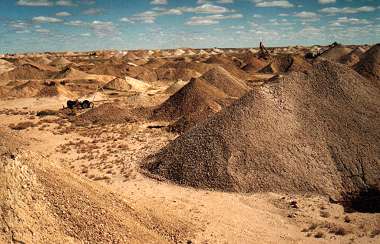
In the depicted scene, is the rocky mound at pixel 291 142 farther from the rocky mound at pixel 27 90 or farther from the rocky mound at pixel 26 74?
the rocky mound at pixel 26 74

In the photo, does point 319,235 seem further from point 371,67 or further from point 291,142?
point 371,67

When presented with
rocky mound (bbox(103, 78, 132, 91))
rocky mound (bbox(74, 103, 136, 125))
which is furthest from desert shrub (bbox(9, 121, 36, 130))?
rocky mound (bbox(103, 78, 132, 91))

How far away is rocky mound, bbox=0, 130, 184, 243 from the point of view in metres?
12.0

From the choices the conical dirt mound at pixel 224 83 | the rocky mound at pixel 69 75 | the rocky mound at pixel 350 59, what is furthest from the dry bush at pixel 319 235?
the rocky mound at pixel 350 59

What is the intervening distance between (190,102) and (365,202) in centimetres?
2169

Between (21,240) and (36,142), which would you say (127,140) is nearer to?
(36,142)

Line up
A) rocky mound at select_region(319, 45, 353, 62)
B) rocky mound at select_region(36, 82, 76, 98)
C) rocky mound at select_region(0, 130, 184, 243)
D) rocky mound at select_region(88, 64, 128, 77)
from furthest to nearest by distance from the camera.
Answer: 1. rocky mound at select_region(319, 45, 353, 62)
2. rocky mound at select_region(88, 64, 128, 77)
3. rocky mound at select_region(36, 82, 76, 98)
4. rocky mound at select_region(0, 130, 184, 243)

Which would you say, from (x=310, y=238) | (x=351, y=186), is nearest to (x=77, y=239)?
(x=310, y=238)

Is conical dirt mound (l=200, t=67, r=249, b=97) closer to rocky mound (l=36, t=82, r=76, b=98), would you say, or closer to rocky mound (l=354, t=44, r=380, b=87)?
rocky mound (l=354, t=44, r=380, b=87)

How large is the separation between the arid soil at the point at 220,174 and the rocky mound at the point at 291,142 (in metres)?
0.07

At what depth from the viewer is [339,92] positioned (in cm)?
2409

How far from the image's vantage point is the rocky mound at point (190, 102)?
3678cm

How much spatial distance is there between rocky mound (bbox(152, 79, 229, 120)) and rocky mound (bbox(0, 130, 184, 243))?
21998 millimetres

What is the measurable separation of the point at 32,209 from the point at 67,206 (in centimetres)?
110
